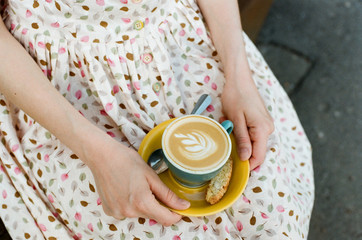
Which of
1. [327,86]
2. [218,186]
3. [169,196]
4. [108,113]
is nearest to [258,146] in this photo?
[218,186]

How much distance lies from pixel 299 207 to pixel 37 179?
67cm

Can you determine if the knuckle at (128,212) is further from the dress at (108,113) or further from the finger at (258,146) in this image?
the finger at (258,146)

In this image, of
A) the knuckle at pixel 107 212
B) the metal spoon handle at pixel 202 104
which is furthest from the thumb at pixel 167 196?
the metal spoon handle at pixel 202 104

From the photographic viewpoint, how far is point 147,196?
33.7 inches

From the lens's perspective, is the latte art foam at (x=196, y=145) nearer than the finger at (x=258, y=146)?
Yes

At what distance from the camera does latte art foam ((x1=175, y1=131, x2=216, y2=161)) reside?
33.5 inches

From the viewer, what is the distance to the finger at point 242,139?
949mm

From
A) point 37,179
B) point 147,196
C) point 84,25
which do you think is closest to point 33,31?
point 84,25

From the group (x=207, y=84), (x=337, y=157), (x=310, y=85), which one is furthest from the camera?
(x=310, y=85)

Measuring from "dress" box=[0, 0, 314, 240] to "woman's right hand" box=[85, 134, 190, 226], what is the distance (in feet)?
0.19

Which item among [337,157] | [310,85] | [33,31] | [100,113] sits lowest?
[337,157]

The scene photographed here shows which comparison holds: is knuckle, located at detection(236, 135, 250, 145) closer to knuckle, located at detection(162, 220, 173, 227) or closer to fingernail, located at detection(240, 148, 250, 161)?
fingernail, located at detection(240, 148, 250, 161)

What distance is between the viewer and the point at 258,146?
0.98 metres

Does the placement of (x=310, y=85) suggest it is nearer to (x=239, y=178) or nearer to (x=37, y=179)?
(x=239, y=178)
